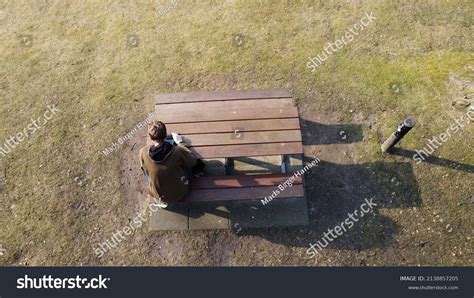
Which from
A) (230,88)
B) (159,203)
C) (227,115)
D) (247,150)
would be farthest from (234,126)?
(230,88)

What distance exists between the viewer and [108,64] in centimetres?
725

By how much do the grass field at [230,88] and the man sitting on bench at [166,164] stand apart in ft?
2.86

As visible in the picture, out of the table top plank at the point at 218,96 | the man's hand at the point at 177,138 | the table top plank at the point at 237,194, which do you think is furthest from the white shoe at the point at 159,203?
the table top plank at the point at 218,96

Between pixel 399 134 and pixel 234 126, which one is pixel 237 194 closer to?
pixel 234 126

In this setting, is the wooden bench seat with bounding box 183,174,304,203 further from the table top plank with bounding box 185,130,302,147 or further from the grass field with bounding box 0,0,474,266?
the grass field with bounding box 0,0,474,266

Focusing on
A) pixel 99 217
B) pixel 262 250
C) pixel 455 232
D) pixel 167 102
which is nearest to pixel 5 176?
Answer: pixel 99 217

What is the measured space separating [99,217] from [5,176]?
69.2 inches

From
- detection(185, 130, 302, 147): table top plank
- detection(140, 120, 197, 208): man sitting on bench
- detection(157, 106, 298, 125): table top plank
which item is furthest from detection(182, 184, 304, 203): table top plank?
detection(157, 106, 298, 125): table top plank

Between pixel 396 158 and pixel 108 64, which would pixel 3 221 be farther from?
pixel 396 158

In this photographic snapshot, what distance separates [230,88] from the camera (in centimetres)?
686

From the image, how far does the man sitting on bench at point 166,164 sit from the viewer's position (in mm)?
4539

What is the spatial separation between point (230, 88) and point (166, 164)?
262 centimetres

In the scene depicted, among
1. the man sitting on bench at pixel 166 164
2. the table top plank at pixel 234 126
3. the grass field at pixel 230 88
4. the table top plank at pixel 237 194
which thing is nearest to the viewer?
the man sitting on bench at pixel 166 164

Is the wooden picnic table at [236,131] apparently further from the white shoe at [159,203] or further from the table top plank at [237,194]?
the white shoe at [159,203]
